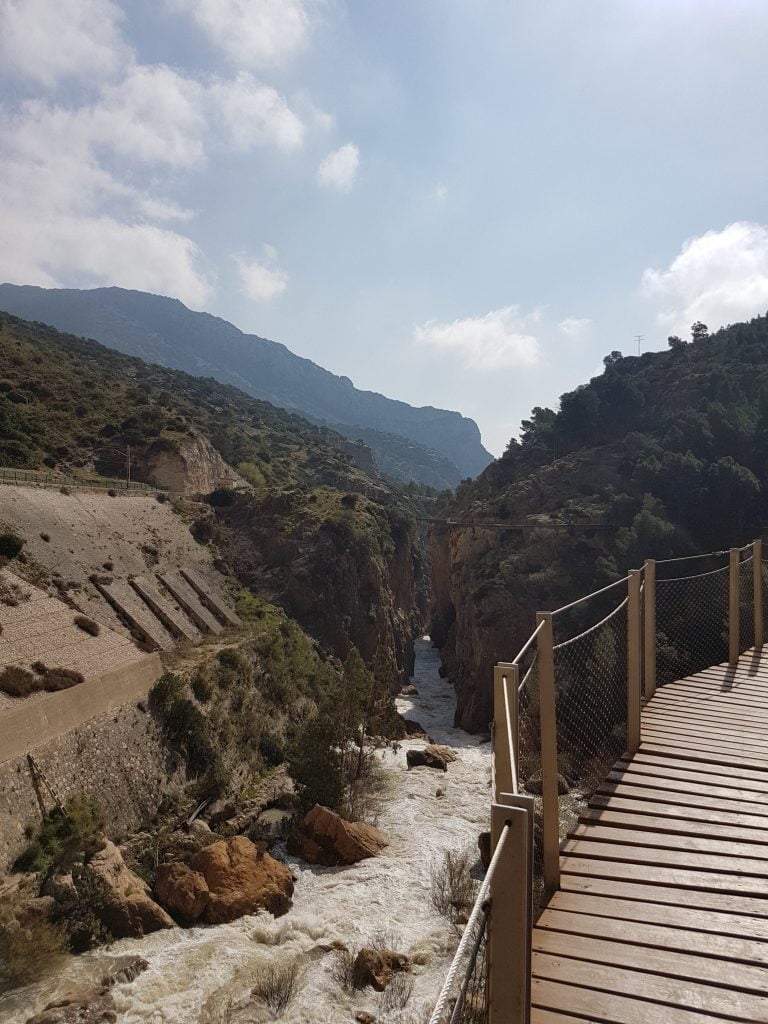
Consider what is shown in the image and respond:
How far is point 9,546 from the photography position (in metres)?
21.2

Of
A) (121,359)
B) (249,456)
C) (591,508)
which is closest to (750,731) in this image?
(591,508)

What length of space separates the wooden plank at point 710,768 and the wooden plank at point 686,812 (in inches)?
24.0

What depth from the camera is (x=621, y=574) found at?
32375mm

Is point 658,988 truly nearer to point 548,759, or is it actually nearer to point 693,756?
point 548,759

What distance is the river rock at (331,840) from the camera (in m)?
16.3

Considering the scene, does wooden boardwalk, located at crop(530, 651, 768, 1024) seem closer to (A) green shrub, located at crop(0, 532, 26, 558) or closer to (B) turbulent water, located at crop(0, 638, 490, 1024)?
(B) turbulent water, located at crop(0, 638, 490, 1024)

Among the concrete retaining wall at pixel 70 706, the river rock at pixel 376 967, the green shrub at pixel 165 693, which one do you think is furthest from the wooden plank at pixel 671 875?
the green shrub at pixel 165 693

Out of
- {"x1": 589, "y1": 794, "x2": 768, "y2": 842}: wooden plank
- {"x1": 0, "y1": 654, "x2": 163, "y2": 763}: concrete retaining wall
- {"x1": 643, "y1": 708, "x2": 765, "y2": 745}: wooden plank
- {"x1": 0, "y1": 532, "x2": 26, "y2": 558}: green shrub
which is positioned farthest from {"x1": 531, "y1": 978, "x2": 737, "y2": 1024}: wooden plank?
{"x1": 0, "y1": 532, "x2": 26, "y2": 558}: green shrub

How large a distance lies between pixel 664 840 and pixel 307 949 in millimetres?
11280

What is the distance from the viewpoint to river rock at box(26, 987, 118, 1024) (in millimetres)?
9781

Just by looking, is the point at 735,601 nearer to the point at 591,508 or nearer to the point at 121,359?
the point at 591,508

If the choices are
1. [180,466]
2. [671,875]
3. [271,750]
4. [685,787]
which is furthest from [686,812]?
[180,466]

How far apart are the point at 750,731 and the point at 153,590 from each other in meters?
24.3

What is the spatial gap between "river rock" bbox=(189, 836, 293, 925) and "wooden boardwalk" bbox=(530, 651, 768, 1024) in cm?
1170
